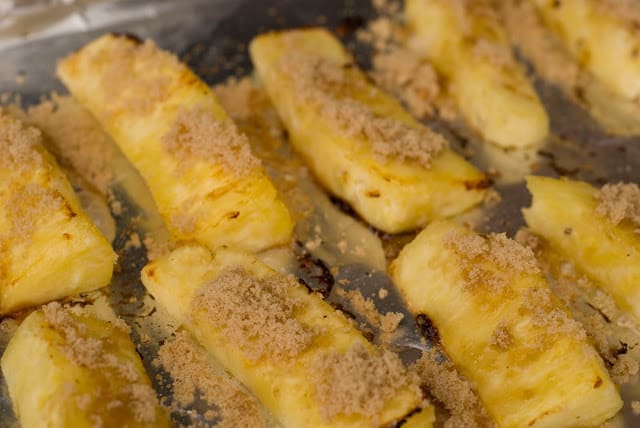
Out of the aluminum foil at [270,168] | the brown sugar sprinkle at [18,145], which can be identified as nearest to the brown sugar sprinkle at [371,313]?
the aluminum foil at [270,168]

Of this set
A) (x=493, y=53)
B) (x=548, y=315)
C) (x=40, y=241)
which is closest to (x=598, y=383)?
(x=548, y=315)

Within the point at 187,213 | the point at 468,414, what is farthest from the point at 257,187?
the point at 468,414

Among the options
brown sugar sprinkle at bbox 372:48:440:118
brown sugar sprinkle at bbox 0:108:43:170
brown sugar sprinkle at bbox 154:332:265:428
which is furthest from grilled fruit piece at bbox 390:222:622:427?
brown sugar sprinkle at bbox 0:108:43:170

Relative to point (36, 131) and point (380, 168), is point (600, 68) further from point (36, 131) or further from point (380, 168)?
point (36, 131)

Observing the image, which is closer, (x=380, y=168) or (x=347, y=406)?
(x=347, y=406)

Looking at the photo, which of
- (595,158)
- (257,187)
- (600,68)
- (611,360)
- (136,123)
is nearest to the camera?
(611,360)
